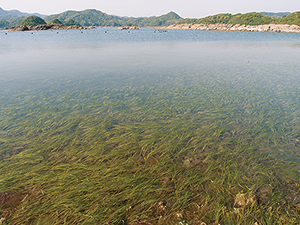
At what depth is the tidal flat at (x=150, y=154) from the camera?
11.5 ft

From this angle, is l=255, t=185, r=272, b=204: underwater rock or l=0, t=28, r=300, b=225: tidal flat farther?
l=255, t=185, r=272, b=204: underwater rock

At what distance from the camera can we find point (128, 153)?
5332mm

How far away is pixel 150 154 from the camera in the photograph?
5.28 m

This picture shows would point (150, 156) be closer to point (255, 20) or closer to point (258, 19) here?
point (255, 20)

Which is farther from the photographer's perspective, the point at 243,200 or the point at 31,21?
the point at 31,21

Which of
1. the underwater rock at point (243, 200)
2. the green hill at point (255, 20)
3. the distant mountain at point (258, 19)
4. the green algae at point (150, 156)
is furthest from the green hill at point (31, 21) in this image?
the underwater rock at point (243, 200)

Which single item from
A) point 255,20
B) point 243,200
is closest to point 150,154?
point 243,200

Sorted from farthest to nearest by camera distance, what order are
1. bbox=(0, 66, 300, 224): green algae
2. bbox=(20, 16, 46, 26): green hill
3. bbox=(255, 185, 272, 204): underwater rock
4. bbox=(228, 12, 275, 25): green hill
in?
bbox=(20, 16, 46, 26): green hill → bbox=(228, 12, 275, 25): green hill → bbox=(255, 185, 272, 204): underwater rock → bbox=(0, 66, 300, 224): green algae

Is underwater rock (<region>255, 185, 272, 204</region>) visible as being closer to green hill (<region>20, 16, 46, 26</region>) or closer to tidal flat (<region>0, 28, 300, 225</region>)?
tidal flat (<region>0, 28, 300, 225</region>)

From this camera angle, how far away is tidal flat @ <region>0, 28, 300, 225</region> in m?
3.52

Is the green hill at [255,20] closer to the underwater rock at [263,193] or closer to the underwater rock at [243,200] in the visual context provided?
the underwater rock at [263,193]

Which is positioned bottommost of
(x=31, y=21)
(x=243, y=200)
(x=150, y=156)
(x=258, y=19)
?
(x=150, y=156)

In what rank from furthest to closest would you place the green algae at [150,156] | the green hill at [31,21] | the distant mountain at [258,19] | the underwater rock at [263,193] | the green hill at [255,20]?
1. the green hill at [31,21]
2. the green hill at [255,20]
3. the distant mountain at [258,19]
4. the underwater rock at [263,193]
5. the green algae at [150,156]

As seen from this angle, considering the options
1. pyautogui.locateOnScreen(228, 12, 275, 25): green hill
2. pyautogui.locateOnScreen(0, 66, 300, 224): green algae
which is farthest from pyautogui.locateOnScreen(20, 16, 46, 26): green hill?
pyautogui.locateOnScreen(0, 66, 300, 224): green algae
